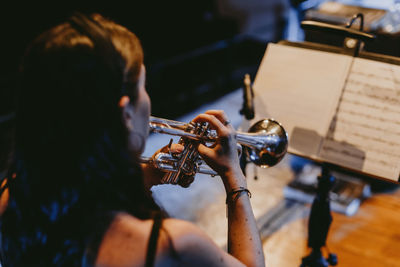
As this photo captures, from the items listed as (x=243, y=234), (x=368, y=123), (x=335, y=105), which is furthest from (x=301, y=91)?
(x=243, y=234)

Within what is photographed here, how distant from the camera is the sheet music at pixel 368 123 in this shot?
5.93 ft

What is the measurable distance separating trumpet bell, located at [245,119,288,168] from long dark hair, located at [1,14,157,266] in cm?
84

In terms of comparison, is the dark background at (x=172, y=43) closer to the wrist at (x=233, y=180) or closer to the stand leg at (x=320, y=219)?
the stand leg at (x=320, y=219)

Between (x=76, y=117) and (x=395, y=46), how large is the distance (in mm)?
2585

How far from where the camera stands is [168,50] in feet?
17.5

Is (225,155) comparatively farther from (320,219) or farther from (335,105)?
(320,219)

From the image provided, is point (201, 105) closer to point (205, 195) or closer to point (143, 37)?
point (143, 37)

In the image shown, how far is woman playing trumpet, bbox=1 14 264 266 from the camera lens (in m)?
0.99

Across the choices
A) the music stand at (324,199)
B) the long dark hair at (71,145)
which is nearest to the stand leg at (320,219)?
the music stand at (324,199)

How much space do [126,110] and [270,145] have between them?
0.97 m

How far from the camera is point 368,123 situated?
6.11 feet

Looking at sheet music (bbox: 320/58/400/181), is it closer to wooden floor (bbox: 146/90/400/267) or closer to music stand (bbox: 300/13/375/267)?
music stand (bbox: 300/13/375/267)

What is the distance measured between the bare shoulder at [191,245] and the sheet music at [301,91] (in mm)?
1003

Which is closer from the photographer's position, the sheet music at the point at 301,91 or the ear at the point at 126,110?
the ear at the point at 126,110
